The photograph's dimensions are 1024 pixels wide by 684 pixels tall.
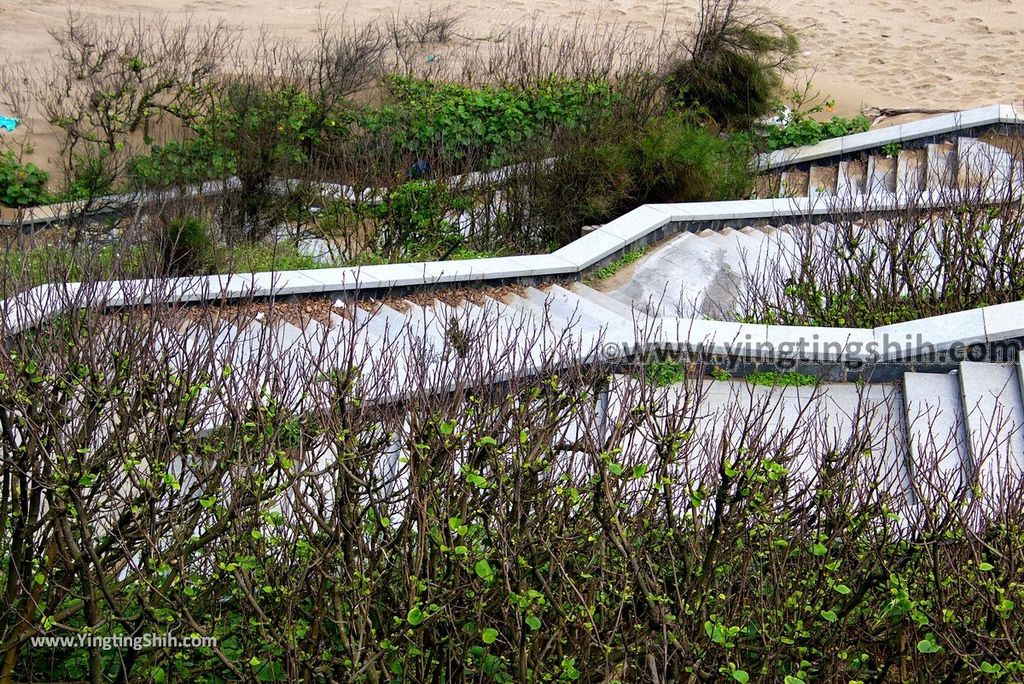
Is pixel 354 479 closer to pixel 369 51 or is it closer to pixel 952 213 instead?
pixel 952 213

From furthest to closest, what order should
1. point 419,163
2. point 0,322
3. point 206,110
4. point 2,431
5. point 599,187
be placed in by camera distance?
point 206,110 → point 419,163 → point 599,187 → point 0,322 → point 2,431

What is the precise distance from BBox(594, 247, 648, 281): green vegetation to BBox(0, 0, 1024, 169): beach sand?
6785mm

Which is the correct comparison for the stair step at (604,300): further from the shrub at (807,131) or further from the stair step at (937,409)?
the shrub at (807,131)

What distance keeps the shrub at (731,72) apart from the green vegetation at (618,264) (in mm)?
4740

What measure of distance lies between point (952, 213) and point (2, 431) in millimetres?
7546

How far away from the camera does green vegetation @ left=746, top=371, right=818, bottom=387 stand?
795 centimetres

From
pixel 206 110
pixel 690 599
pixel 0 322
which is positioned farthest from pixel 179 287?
pixel 206 110

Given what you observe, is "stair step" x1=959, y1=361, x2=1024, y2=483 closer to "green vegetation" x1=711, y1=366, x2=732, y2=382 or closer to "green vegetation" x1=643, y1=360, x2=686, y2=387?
"green vegetation" x1=711, y1=366, x2=732, y2=382

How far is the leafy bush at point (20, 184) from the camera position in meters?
15.0

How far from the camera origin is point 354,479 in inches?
183

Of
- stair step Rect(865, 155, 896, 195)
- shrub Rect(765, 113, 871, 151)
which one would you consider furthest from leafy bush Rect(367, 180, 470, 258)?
stair step Rect(865, 155, 896, 195)

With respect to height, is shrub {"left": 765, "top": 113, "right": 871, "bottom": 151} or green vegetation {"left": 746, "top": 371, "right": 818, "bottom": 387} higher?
shrub {"left": 765, "top": 113, "right": 871, "bottom": 151}

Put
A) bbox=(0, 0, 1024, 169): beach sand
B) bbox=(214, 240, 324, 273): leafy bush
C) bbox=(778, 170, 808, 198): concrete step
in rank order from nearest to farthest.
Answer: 1. bbox=(214, 240, 324, 273): leafy bush
2. bbox=(778, 170, 808, 198): concrete step
3. bbox=(0, 0, 1024, 169): beach sand

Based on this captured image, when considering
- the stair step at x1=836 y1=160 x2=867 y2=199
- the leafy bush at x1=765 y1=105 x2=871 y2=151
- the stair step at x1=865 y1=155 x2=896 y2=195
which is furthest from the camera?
the leafy bush at x1=765 y1=105 x2=871 y2=151
